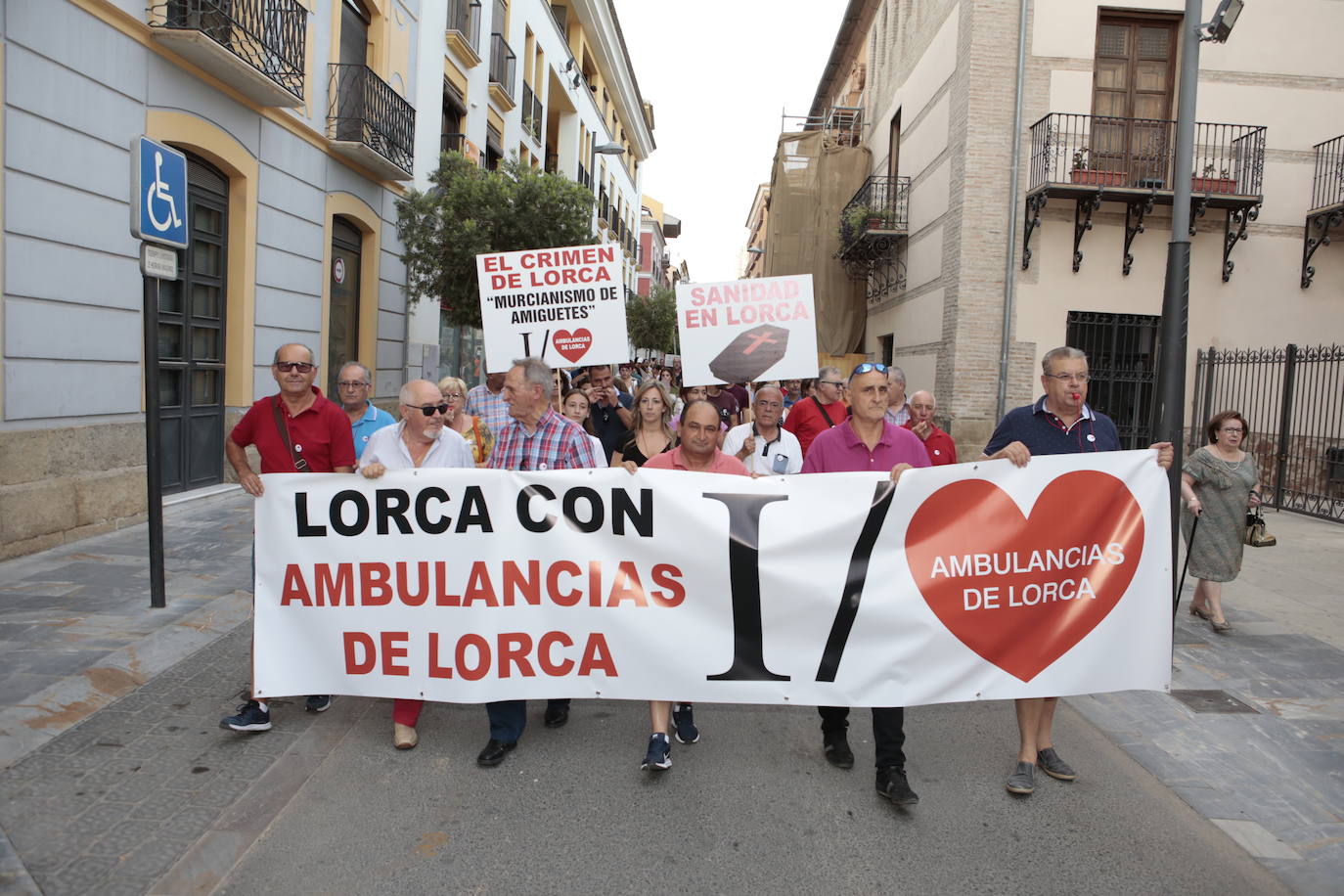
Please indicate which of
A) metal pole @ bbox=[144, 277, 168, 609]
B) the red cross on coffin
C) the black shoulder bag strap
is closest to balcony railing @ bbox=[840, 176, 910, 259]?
the red cross on coffin

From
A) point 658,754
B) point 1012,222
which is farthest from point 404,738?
point 1012,222

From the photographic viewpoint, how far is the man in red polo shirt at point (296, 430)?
4668 mm

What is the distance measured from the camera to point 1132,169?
1623cm

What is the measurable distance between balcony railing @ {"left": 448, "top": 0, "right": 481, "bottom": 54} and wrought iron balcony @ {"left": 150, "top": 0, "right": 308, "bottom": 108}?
6.81 m

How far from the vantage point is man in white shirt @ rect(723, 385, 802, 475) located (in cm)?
646

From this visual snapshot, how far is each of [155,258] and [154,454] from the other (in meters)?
1.25

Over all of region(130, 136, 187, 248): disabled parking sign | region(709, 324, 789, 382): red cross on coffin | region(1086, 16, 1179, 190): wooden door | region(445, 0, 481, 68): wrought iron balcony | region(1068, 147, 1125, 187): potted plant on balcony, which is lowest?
region(709, 324, 789, 382): red cross on coffin

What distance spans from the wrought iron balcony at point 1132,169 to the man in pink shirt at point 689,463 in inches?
528

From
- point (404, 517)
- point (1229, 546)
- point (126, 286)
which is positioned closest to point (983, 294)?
point (1229, 546)

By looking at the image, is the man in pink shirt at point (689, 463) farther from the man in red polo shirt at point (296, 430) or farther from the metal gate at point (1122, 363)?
the metal gate at point (1122, 363)

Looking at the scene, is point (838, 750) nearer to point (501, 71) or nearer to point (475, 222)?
point (475, 222)

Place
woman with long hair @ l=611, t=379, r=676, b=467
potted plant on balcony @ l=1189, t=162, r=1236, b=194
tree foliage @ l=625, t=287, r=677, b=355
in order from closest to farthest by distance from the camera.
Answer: woman with long hair @ l=611, t=379, r=676, b=467
potted plant on balcony @ l=1189, t=162, r=1236, b=194
tree foliage @ l=625, t=287, r=677, b=355

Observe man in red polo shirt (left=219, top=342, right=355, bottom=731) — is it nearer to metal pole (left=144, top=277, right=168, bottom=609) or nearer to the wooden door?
metal pole (left=144, top=277, right=168, bottom=609)

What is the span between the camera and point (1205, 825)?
3791 millimetres
